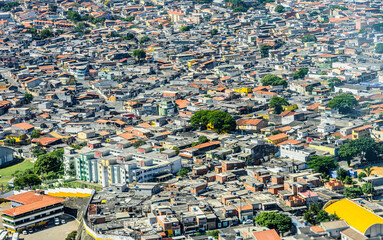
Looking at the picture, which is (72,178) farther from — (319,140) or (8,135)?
(319,140)

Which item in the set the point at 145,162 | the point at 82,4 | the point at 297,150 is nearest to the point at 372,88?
the point at 297,150

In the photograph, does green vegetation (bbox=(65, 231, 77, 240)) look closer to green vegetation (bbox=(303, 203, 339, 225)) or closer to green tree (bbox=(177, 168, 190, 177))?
green tree (bbox=(177, 168, 190, 177))

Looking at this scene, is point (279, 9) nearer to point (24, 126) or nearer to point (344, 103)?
point (344, 103)

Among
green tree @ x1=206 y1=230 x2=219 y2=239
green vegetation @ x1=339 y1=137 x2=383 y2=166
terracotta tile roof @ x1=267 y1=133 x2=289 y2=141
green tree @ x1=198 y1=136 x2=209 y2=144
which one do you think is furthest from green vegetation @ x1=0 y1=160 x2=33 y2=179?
green vegetation @ x1=339 y1=137 x2=383 y2=166

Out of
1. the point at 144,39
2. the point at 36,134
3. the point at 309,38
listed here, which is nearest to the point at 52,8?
the point at 144,39

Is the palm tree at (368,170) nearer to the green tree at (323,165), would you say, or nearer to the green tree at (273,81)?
the green tree at (323,165)

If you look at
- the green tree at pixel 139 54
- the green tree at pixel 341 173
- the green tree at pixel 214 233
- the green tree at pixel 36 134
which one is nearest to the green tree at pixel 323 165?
the green tree at pixel 341 173
